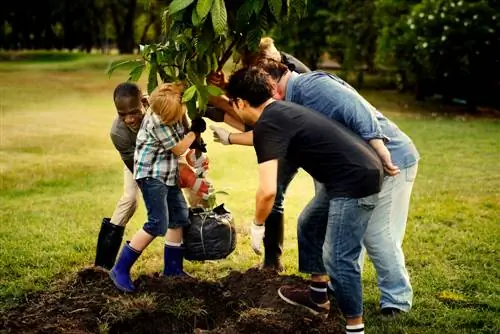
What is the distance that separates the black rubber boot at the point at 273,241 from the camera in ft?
18.6

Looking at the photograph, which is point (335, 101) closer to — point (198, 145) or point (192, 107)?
point (192, 107)

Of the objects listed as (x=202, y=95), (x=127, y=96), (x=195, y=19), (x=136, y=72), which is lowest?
(x=127, y=96)

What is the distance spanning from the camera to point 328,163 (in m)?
4.02

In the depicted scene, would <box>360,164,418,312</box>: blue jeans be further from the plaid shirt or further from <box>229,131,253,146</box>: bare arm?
the plaid shirt

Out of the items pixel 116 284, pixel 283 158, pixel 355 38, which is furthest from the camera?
pixel 355 38

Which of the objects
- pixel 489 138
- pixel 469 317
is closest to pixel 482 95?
pixel 489 138

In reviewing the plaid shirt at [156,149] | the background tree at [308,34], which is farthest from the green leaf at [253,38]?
the background tree at [308,34]

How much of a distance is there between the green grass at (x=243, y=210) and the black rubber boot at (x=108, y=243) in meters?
0.22

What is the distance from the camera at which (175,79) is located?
478 centimetres

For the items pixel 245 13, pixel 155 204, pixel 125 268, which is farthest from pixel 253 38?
pixel 125 268

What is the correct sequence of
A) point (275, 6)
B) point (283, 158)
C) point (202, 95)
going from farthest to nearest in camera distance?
point (283, 158), point (202, 95), point (275, 6)

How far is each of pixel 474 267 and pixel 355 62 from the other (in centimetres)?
1731

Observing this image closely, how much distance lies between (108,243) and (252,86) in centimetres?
214

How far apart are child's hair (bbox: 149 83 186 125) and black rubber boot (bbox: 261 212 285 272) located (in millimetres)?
1306
